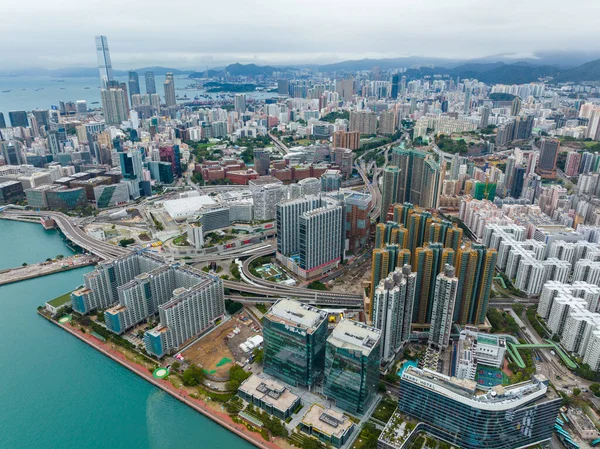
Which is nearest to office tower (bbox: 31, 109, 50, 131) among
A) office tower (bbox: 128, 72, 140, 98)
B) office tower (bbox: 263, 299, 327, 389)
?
office tower (bbox: 128, 72, 140, 98)

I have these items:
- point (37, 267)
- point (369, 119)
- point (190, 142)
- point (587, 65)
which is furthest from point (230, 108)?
point (587, 65)

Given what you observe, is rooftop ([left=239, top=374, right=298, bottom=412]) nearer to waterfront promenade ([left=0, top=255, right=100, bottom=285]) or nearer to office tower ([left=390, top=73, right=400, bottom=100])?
waterfront promenade ([left=0, top=255, right=100, bottom=285])

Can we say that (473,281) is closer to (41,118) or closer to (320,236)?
(320,236)

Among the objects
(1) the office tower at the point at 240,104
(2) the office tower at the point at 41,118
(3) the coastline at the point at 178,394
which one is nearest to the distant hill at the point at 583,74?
(1) the office tower at the point at 240,104

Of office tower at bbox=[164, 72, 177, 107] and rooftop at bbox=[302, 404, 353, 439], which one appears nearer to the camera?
rooftop at bbox=[302, 404, 353, 439]

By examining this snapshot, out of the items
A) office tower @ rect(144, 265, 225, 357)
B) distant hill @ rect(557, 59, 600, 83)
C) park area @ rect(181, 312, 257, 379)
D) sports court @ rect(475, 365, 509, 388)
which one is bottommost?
park area @ rect(181, 312, 257, 379)

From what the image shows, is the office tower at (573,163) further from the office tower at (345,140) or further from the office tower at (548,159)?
the office tower at (345,140)

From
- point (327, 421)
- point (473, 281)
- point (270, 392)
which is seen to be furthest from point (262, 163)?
point (327, 421)
